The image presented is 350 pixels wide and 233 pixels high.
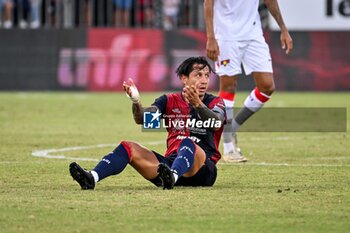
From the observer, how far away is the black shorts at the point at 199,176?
882cm

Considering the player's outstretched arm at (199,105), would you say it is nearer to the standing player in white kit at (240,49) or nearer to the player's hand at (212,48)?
the player's hand at (212,48)

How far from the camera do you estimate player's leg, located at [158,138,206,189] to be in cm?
846

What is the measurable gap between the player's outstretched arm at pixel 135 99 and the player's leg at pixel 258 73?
11.8 feet

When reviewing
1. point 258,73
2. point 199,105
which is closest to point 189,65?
point 199,105

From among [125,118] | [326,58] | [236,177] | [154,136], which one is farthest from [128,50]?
[236,177]

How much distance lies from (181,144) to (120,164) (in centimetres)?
53

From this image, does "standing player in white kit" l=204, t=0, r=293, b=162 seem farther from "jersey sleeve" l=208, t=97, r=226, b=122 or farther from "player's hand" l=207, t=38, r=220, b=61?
"jersey sleeve" l=208, t=97, r=226, b=122

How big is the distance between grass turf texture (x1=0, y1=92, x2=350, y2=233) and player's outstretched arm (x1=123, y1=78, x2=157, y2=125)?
0.62 meters

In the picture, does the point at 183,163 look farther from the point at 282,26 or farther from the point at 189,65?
the point at 282,26

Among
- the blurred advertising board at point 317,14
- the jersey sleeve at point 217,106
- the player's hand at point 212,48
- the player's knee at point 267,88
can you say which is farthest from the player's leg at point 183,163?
the blurred advertising board at point 317,14

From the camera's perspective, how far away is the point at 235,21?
40.4ft

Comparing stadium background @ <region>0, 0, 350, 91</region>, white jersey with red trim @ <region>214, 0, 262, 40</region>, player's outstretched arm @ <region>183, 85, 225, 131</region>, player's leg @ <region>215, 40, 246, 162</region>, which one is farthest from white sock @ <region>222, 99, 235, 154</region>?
stadium background @ <region>0, 0, 350, 91</region>

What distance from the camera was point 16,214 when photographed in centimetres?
735

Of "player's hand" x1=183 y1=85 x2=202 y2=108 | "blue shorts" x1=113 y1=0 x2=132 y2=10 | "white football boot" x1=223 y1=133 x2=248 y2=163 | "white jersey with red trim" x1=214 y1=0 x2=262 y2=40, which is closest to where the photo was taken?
"player's hand" x1=183 y1=85 x2=202 y2=108
